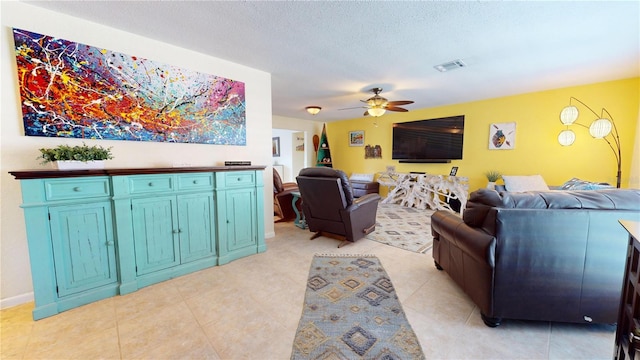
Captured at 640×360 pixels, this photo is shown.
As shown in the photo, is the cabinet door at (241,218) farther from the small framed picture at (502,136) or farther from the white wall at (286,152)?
the white wall at (286,152)

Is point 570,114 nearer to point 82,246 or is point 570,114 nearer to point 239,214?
point 239,214

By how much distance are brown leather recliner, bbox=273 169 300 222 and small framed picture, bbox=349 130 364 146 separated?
3.26 m

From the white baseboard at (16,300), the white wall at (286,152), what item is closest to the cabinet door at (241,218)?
the white baseboard at (16,300)

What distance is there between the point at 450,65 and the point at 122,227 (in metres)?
4.07

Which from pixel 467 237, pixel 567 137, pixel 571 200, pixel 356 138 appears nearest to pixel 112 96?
pixel 467 237

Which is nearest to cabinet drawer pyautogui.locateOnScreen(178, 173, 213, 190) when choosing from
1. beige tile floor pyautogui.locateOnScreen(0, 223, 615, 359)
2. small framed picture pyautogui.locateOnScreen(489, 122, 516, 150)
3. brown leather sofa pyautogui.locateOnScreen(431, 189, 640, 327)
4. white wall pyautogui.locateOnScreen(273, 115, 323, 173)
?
beige tile floor pyautogui.locateOnScreen(0, 223, 615, 359)

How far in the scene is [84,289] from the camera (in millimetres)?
1867

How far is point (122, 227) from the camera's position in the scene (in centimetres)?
199

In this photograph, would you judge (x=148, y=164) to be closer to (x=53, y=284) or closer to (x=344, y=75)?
(x=53, y=284)

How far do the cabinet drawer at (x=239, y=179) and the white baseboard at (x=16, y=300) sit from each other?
5.92ft

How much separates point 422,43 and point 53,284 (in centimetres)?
392

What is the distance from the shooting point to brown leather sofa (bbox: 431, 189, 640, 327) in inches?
56.2

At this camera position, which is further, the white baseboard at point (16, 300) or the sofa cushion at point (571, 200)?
the white baseboard at point (16, 300)

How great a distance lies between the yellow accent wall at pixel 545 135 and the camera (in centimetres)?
346
